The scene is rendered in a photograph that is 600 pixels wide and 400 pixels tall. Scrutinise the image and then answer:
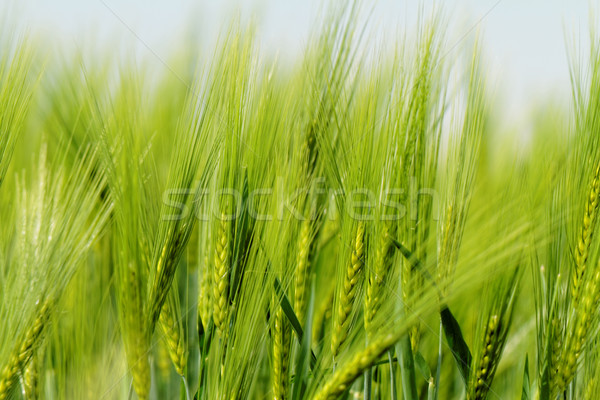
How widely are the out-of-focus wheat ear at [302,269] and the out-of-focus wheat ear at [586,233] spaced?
14.3 inches

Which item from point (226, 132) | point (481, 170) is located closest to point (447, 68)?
point (226, 132)

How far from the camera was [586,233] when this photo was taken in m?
0.85

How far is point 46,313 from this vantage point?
2.82 ft

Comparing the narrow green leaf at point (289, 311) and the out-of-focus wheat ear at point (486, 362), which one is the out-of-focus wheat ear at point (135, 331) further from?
the out-of-focus wheat ear at point (486, 362)

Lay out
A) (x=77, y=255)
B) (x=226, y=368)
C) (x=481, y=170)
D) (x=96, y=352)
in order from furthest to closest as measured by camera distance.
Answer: (x=481, y=170)
(x=96, y=352)
(x=77, y=255)
(x=226, y=368)

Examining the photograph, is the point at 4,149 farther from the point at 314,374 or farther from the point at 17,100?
the point at 314,374

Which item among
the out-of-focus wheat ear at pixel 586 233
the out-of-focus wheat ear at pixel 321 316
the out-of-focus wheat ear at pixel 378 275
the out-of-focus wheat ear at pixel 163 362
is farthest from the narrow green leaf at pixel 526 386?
the out-of-focus wheat ear at pixel 163 362

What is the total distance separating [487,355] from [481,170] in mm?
624

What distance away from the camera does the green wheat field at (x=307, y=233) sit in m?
0.78

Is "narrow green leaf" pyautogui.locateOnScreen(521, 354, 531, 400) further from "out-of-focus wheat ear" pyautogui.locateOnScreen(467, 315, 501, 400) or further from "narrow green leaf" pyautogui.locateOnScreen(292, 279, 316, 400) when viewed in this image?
"narrow green leaf" pyautogui.locateOnScreen(292, 279, 316, 400)

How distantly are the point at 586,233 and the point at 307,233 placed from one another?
38 cm

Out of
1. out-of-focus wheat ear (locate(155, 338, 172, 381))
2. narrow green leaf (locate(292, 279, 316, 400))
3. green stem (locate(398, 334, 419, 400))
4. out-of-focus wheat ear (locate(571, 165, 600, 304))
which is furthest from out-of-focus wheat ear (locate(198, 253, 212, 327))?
out-of-focus wheat ear (locate(571, 165, 600, 304))

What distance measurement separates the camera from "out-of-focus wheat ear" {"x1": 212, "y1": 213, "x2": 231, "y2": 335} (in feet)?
2.60

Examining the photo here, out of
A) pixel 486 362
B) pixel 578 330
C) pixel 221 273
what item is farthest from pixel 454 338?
pixel 221 273
